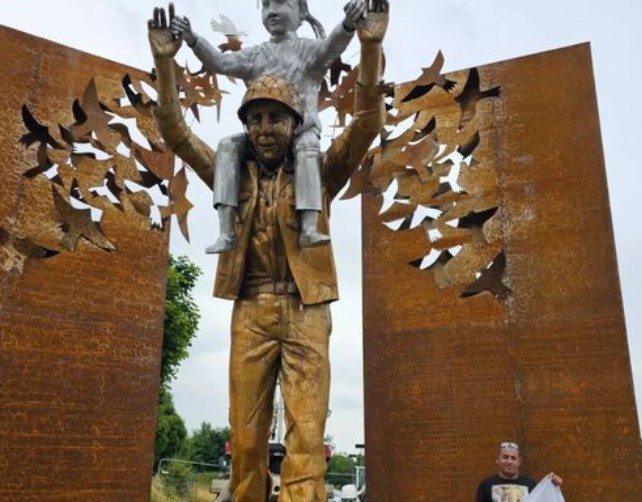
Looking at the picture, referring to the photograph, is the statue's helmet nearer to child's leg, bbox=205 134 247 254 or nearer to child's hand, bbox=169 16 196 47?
child's leg, bbox=205 134 247 254

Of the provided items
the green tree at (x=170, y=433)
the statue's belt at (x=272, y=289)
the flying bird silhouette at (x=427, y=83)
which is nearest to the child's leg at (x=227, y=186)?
the statue's belt at (x=272, y=289)

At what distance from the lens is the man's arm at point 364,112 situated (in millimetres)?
3242

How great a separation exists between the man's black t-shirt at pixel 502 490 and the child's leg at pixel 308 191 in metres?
3.04

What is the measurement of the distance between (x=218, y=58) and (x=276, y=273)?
4.29 feet

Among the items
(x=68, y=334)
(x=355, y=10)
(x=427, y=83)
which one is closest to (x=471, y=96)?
(x=427, y=83)

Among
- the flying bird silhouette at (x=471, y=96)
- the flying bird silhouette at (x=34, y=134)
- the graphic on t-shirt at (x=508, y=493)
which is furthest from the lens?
the flying bird silhouette at (x=471, y=96)

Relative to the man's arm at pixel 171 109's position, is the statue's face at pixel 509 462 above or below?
below

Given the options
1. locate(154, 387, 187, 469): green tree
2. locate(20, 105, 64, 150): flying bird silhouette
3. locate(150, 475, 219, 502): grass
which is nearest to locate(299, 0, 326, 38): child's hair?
locate(20, 105, 64, 150): flying bird silhouette

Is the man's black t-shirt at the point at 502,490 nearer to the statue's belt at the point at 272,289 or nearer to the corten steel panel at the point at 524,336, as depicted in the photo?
the corten steel panel at the point at 524,336

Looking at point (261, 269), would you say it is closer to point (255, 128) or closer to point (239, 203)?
point (239, 203)

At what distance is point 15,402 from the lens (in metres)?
7.05

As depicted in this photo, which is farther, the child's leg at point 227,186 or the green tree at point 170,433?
the green tree at point 170,433

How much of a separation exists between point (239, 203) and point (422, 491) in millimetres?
5021

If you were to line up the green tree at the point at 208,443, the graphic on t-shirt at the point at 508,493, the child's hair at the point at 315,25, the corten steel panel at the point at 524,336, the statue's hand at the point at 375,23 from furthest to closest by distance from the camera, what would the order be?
the green tree at the point at 208,443 < the corten steel panel at the point at 524,336 < the graphic on t-shirt at the point at 508,493 < the child's hair at the point at 315,25 < the statue's hand at the point at 375,23
